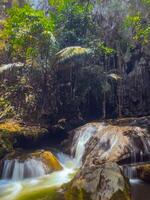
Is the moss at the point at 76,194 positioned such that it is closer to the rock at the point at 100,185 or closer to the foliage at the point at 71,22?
the rock at the point at 100,185

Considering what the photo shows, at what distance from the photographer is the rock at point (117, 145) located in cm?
1273

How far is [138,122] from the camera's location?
16406mm

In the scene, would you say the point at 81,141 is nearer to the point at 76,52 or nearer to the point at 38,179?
the point at 38,179

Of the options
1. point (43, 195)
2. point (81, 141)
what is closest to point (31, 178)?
point (43, 195)

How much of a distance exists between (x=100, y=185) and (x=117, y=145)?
495 cm

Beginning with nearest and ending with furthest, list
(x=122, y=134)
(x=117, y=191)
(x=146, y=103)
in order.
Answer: (x=117, y=191), (x=122, y=134), (x=146, y=103)

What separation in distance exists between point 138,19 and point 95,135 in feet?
27.1

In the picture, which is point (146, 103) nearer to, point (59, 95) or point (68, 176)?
point (59, 95)

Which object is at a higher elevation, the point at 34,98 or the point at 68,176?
the point at 34,98

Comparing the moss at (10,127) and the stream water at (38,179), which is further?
the moss at (10,127)

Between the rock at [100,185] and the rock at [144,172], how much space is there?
2.31 m

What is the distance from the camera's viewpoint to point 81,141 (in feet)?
49.9

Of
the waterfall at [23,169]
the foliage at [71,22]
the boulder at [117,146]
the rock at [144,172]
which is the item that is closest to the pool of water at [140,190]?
the rock at [144,172]

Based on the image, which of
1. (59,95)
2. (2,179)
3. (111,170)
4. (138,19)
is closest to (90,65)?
(59,95)
